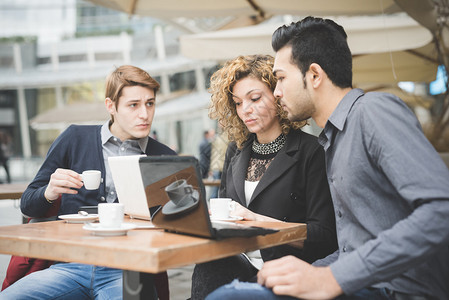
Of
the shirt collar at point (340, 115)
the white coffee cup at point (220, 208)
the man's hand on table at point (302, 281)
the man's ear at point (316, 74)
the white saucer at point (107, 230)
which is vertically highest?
the man's ear at point (316, 74)

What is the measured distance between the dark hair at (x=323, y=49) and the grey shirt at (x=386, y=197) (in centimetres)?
11

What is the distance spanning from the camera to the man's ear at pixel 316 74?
1745mm

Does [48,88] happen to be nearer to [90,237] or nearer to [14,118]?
[14,118]

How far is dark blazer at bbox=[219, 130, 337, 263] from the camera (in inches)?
81.2

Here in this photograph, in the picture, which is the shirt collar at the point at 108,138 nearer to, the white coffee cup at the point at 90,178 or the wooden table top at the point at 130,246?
the white coffee cup at the point at 90,178

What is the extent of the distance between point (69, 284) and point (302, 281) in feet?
3.85

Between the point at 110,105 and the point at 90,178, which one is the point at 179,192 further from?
the point at 110,105

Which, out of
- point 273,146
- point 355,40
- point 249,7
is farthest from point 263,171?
point 249,7

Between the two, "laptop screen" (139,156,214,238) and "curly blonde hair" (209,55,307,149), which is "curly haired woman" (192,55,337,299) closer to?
"curly blonde hair" (209,55,307,149)

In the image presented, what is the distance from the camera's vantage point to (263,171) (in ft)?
7.98

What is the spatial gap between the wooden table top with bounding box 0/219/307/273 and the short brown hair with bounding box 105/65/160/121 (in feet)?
3.26

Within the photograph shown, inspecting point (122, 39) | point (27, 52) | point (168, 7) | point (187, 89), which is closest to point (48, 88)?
point (27, 52)

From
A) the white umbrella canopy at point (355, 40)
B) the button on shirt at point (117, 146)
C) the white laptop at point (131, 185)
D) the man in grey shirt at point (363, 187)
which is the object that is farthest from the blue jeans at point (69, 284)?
the white umbrella canopy at point (355, 40)

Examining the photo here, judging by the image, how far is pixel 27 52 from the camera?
24.5 meters
